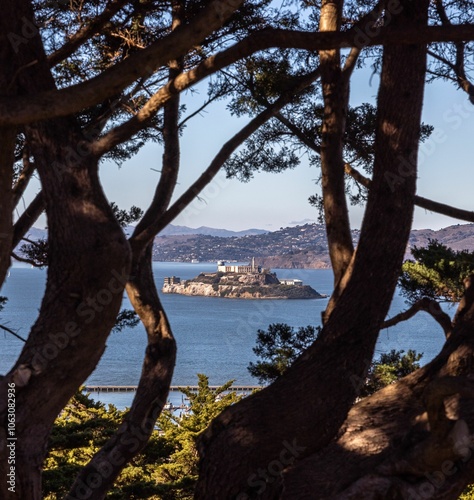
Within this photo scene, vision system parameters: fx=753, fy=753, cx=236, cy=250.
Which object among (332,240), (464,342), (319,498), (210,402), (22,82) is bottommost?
(210,402)

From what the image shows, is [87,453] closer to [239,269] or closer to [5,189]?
[5,189]

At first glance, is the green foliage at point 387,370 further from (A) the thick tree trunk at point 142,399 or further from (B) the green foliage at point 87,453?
(B) the green foliage at point 87,453

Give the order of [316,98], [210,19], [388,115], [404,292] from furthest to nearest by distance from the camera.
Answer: [404,292] < [316,98] < [388,115] < [210,19]

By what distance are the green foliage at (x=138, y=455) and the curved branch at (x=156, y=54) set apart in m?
5.25

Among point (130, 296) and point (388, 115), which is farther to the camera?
point (130, 296)

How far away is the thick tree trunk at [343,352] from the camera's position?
284 cm

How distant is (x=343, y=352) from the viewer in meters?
3.04

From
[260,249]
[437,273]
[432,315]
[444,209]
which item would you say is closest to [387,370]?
[437,273]

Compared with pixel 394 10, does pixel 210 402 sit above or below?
below

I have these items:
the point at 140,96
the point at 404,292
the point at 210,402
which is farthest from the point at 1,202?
the point at 210,402

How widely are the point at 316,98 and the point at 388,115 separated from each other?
2509mm

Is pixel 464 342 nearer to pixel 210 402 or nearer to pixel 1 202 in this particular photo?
pixel 1 202

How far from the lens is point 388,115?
339 centimetres

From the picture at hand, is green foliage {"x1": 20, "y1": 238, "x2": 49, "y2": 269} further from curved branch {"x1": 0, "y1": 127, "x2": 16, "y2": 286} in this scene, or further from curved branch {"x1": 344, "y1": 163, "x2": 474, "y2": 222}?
curved branch {"x1": 0, "y1": 127, "x2": 16, "y2": 286}
